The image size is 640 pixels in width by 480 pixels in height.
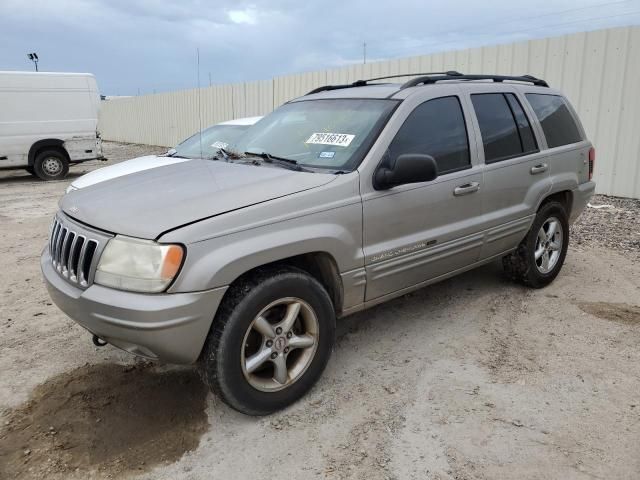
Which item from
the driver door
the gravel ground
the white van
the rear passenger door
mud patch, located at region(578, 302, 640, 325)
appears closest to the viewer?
the driver door

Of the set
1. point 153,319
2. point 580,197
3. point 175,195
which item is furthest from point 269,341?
point 580,197

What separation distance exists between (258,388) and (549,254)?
3359mm

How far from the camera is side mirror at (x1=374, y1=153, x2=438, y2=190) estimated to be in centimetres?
313

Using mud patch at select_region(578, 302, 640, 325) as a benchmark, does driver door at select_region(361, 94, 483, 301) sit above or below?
above

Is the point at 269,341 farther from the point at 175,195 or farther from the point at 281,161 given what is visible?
the point at 281,161

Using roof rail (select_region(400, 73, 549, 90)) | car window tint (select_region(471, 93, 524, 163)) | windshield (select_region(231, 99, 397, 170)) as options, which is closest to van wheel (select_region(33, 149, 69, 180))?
windshield (select_region(231, 99, 397, 170))

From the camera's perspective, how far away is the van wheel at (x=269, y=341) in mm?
2693

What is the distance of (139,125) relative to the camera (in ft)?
86.5

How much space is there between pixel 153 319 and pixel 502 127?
3.20 meters

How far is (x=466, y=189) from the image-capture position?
150 inches

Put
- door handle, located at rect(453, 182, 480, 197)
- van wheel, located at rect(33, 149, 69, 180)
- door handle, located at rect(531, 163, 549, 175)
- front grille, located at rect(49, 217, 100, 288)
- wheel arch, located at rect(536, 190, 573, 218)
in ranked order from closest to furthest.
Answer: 1. front grille, located at rect(49, 217, 100, 288)
2. door handle, located at rect(453, 182, 480, 197)
3. door handle, located at rect(531, 163, 549, 175)
4. wheel arch, located at rect(536, 190, 573, 218)
5. van wheel, located at rect(33, 149, 69, 180)

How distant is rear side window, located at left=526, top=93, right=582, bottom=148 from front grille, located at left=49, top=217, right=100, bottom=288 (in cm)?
385

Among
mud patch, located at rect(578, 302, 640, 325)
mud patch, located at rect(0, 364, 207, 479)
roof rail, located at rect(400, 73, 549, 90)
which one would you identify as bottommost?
mud patch, located at rect(0, 364, 207, 479)

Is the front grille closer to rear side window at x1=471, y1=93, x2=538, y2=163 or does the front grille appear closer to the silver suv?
the silver suv
